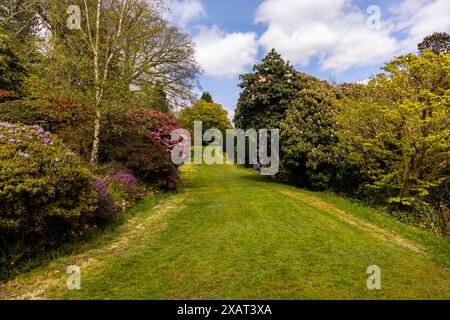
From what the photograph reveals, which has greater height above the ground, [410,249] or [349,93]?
[349,93]

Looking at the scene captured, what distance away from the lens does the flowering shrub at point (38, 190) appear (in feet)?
13.1

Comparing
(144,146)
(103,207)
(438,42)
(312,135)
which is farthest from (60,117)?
(438,42)

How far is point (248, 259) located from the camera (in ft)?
14.9

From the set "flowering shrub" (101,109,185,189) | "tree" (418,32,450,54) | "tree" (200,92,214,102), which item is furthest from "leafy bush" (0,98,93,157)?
"tree" (200,92,214,102)

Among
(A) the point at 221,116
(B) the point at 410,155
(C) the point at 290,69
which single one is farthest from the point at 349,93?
(A) the point at 221,116

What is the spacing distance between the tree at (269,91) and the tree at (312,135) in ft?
2.31

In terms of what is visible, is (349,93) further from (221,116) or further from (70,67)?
(221,116)

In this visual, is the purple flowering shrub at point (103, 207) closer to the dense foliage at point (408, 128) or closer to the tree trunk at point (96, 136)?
the tree trunk at point (96, 136)

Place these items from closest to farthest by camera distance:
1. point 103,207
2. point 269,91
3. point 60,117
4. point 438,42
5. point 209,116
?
point 103,207 < point 60,117 < point 269,91 < point 438,42 < point 209,116

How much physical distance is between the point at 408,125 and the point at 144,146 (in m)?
Result: 8.05

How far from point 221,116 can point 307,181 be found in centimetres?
3179

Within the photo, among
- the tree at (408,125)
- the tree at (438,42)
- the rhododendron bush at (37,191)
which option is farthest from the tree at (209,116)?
the rhododendron bush at (37,191)

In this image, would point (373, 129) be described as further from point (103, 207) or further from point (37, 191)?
point (37, 191)
